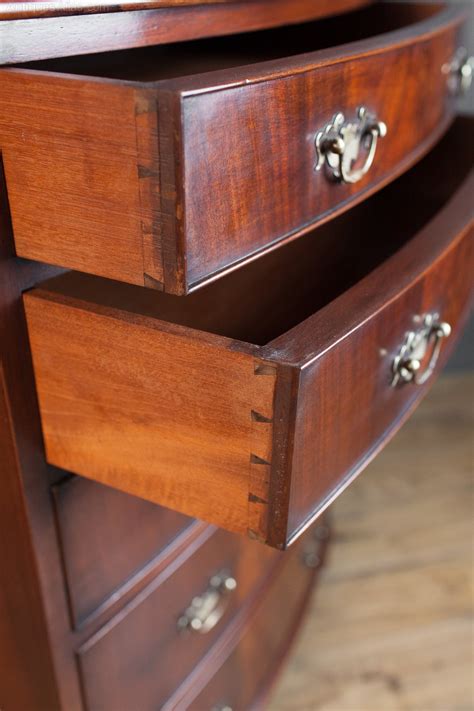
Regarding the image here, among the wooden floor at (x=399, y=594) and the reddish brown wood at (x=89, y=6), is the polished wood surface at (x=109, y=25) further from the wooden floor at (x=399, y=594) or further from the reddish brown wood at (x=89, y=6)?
the wooden floor at (x=399, y=594)

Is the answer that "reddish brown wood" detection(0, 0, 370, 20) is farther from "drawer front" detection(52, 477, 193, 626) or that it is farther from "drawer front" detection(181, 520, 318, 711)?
"drawer front" detection(181, 520, 318, 711)

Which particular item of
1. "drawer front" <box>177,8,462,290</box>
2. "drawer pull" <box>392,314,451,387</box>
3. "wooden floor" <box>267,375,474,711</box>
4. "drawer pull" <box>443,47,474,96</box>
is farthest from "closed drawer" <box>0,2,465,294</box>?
"wooden floor" <box>267,375,474,711</box>

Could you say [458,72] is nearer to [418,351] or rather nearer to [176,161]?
[418,351]

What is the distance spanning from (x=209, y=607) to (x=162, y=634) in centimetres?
7

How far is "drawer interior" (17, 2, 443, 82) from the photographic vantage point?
0.52 metres

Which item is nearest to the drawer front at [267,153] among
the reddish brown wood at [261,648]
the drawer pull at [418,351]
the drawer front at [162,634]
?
the drawer pull at [418,351]

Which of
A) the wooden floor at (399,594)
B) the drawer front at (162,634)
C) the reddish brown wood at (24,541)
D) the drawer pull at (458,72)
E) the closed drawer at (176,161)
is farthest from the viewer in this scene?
the wooden floor at (399,594)

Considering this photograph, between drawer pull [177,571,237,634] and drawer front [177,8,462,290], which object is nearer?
drawer front [177,8,462,290]

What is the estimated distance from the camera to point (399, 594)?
1079mm

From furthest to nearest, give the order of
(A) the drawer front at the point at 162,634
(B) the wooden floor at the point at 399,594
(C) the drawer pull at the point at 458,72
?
(B) the wooden floor at the point at 399,594
(C) the drawer pull at the point at 458,72
(A) the drawer front at the point at 162,634

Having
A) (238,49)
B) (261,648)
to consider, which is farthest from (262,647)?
(238,49)

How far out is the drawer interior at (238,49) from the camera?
522 mm

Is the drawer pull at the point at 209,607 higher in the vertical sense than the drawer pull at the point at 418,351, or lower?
lower

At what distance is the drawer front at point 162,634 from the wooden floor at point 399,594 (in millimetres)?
276
